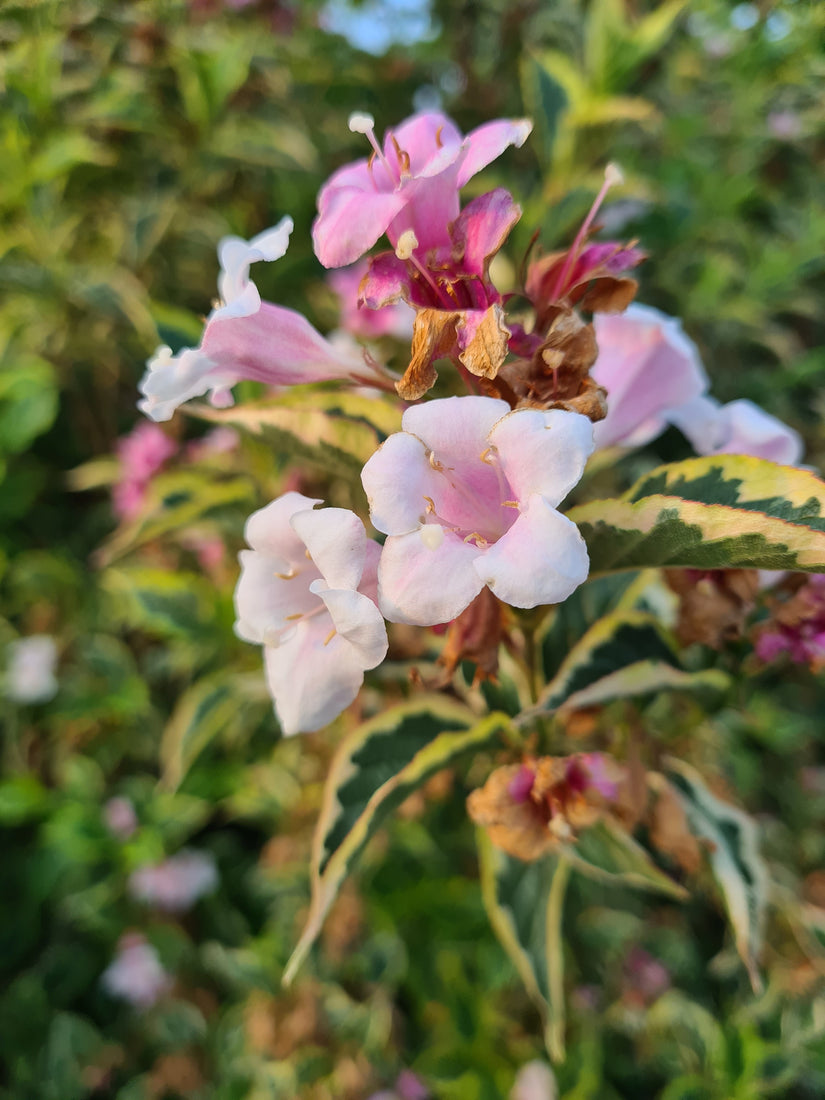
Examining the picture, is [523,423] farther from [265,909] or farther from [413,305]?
[265,909]

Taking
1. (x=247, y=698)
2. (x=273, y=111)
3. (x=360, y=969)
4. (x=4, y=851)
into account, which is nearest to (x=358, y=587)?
(x=247, y=698)

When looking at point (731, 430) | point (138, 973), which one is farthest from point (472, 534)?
point (138, 973)

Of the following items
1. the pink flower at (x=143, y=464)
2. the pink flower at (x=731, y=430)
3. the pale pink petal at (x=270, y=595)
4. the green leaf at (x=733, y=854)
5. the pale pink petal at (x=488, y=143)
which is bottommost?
the green leaf at (x=733, y=854)

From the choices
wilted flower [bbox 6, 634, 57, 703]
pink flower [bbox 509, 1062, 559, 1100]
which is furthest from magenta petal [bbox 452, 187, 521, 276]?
wilted flower [bbox 6, 634, 57, 703]

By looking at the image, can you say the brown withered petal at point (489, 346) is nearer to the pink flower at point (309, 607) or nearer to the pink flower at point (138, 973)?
the pink flower at point (309, 607)

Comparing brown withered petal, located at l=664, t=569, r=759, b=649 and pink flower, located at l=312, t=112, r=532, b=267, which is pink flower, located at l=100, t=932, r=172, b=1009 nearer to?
brown withered petal, located at l=664, t=569, r=759, b=649

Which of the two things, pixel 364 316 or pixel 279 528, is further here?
pixel 364 316

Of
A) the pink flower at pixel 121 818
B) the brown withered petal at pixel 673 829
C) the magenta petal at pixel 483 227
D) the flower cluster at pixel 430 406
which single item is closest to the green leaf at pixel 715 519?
the flower cluster at pixel 430 406

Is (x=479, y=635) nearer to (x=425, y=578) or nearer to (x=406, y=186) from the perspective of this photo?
(x=425, y=578)
